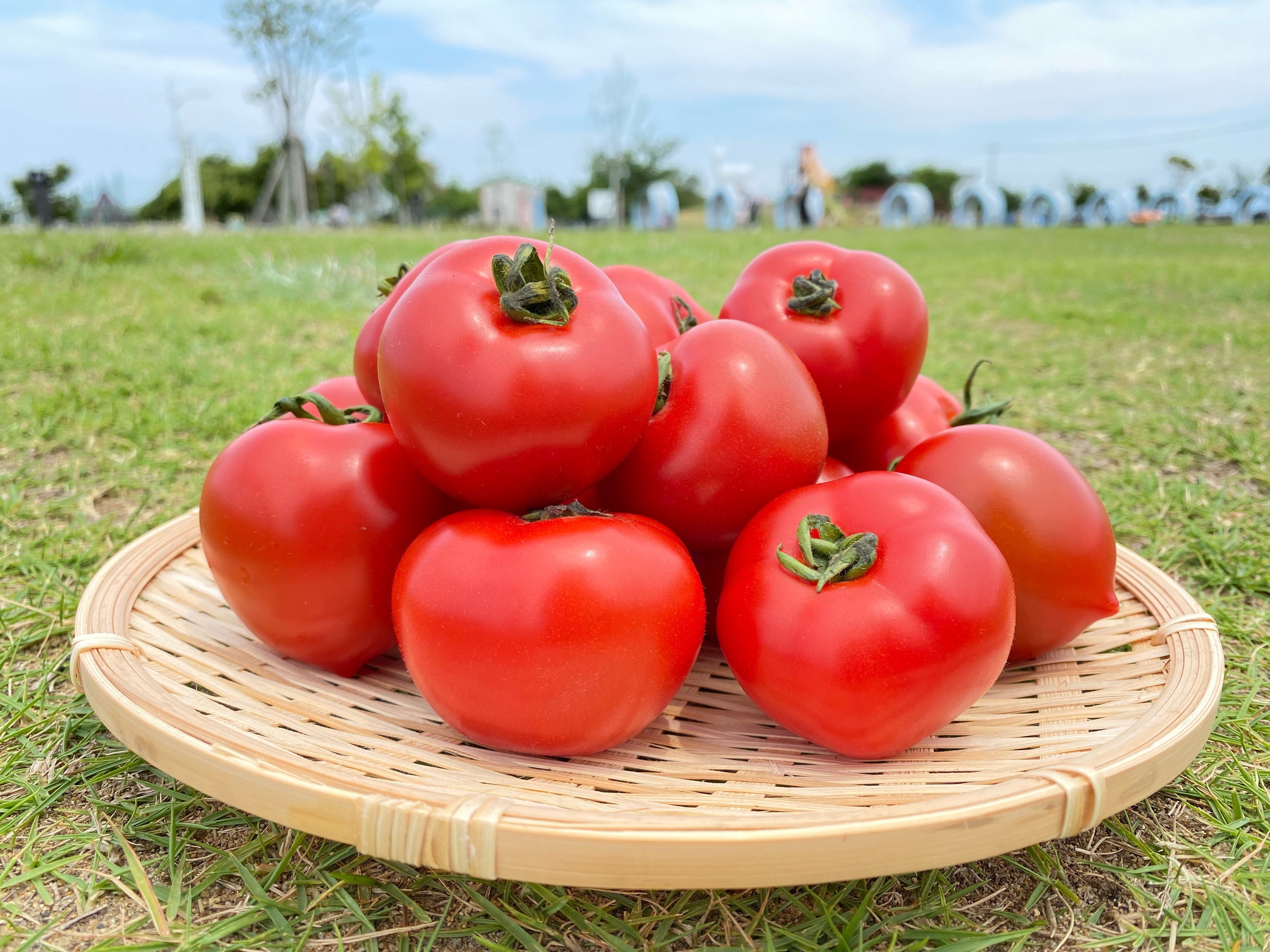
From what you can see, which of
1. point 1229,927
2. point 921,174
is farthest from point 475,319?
point 921,174

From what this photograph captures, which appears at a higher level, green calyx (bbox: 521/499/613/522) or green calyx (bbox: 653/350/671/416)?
green calyx (bbox: 653/350/671/416)

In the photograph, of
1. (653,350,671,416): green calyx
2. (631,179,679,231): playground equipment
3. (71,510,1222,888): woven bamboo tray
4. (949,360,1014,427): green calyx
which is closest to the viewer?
(71,510,1222,888): woven bamboo tray

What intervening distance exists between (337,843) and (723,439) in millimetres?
690

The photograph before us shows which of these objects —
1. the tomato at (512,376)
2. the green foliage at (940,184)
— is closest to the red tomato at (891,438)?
the tomato at (512,376)

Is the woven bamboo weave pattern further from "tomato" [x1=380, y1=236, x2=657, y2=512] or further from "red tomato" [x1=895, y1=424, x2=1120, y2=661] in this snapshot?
"tomato" [x1=380, y1=236, x2=657, y2=512]

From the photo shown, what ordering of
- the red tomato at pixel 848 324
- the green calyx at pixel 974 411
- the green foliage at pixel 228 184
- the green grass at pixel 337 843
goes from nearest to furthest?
the green grass at pixel 337 843 → the red tomato at pixel 848 324 → the green calyx at pixel 974 411 → the green foliage at pixel 228 184

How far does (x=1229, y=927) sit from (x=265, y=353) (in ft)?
12.0

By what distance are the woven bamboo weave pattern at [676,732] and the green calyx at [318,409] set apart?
0.35 m

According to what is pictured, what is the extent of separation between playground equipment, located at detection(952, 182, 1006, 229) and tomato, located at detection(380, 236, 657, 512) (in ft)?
78.3

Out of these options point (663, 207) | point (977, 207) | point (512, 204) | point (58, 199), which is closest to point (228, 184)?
point (58, 199)

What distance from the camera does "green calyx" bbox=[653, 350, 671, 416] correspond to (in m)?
1.26

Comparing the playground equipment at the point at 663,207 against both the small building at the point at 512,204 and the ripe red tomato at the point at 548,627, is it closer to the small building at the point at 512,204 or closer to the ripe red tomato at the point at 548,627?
the small building at the point at 512,204

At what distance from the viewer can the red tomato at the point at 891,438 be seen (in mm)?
1593

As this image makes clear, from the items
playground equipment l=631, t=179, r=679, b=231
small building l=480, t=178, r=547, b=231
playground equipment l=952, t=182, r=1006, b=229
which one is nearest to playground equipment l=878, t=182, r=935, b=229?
playground equipment l=952, t=182, r=1006, b=229
